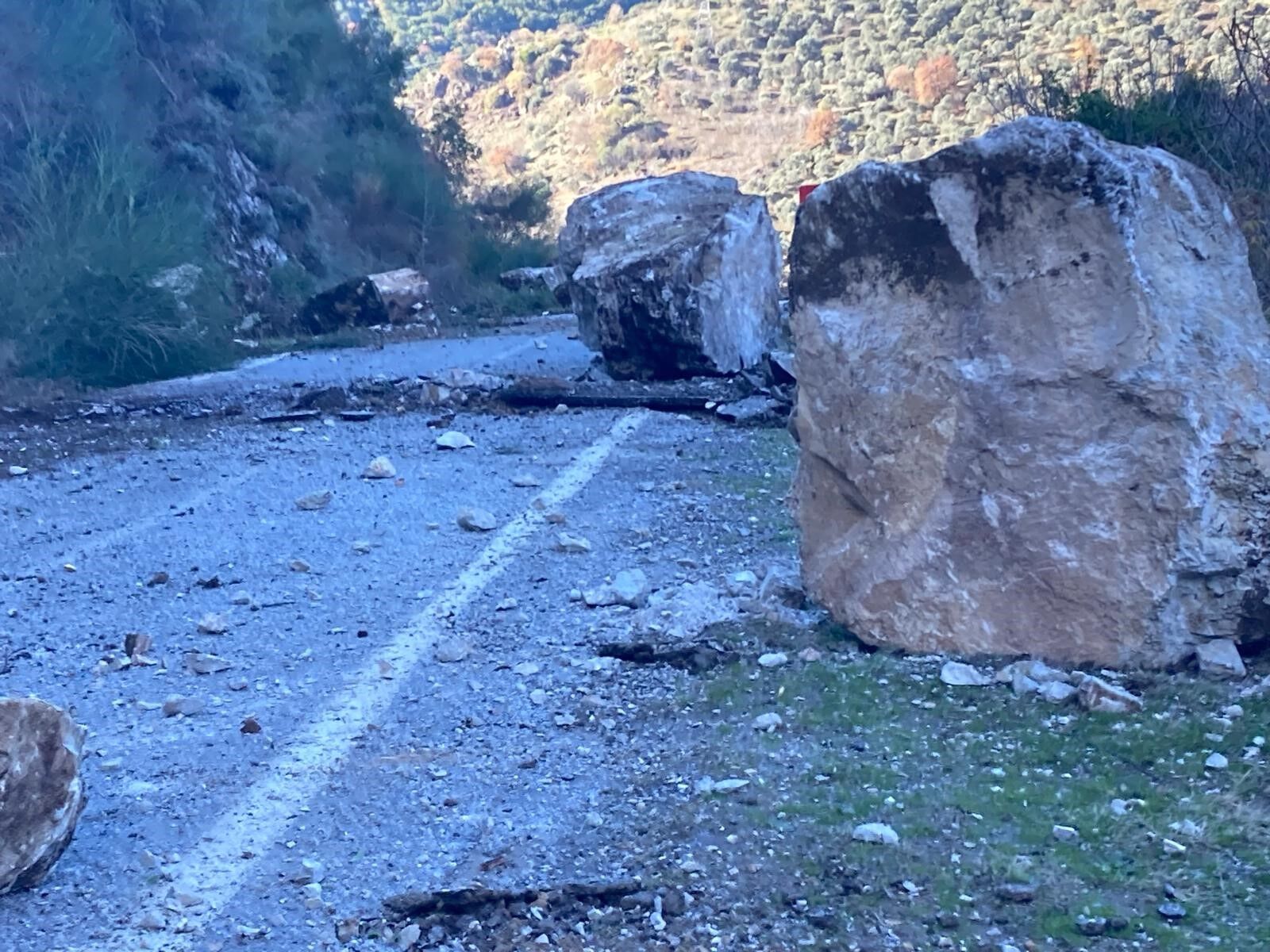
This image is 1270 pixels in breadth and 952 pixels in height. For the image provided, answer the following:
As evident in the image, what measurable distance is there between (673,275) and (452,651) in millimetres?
7854

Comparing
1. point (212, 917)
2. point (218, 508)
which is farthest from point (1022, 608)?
point (218, 508)

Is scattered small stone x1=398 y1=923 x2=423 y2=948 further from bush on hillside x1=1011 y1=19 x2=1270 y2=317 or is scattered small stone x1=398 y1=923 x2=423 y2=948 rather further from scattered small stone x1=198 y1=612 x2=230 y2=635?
bush on hillside x1=1011 y1=19 x2=1270 y2=317

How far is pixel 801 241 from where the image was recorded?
16.4ft

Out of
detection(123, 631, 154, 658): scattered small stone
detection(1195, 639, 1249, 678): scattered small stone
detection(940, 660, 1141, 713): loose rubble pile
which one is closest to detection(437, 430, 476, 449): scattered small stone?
detection(123, 631, 154, 658): scattered small stone

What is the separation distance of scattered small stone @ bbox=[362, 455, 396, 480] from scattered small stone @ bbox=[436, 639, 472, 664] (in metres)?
3.09

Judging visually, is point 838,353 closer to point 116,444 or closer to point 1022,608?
point 1022,608

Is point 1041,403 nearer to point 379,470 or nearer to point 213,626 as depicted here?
point 213,626

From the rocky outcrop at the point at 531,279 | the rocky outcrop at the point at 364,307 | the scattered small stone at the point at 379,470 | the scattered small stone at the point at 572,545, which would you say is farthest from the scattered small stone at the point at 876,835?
the rocky outcrop at the point at 531,279

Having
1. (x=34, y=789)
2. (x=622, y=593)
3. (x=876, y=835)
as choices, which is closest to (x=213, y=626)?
(x=622, y=593)

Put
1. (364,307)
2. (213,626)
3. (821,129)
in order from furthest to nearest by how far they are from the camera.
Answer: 1. (821,129)
2. (364,307)
3. (213,626)

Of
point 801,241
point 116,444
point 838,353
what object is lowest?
point 116,444

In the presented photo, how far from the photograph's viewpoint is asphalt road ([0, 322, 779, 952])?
3.27 meters

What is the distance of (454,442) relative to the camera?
898 centimetres

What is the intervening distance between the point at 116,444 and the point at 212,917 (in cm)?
703
